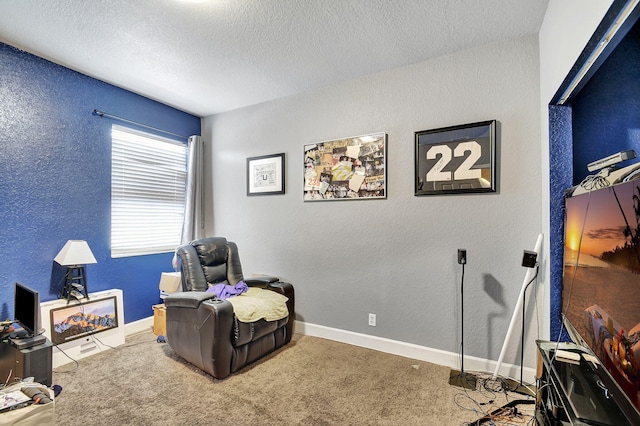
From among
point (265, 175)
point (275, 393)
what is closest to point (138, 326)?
point (275, 393)

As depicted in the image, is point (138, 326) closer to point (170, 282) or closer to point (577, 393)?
point (170, 282)

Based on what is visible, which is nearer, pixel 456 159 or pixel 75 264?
pixel 456 159

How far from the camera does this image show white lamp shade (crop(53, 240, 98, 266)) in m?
2.63

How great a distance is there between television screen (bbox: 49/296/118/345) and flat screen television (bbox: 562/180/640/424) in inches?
144

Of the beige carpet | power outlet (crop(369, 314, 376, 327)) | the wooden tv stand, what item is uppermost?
the wooden tv stand

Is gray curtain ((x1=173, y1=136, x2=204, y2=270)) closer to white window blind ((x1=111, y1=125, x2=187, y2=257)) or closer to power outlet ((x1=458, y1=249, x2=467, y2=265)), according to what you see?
white window blind ((x1=111, y1=125, x2=187, y2=257))

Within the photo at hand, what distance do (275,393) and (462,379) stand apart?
1.44 m

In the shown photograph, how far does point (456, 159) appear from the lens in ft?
8.38

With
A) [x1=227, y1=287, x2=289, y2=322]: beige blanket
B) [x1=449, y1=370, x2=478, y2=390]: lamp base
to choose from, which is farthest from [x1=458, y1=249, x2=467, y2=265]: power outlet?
[x1=227, y1=287, x2=289, y2=322]: beige blanket

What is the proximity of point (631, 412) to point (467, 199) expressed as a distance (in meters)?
1.78

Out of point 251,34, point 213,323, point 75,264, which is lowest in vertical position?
point 213,323

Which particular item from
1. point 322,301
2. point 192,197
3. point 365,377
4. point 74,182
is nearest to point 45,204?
point 74,182

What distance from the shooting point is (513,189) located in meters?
2.39

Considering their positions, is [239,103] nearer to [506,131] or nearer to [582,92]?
[506,131]
